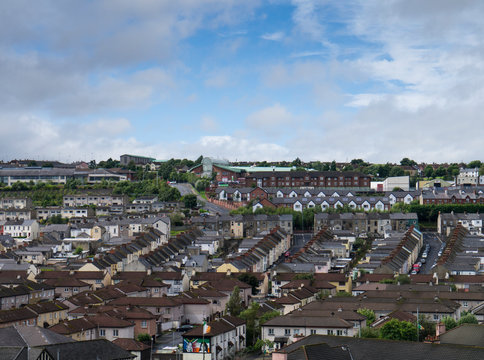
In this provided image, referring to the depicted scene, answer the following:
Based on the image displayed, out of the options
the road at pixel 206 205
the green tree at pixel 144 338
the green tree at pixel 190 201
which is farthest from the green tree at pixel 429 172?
the green tree at pixel 144 338

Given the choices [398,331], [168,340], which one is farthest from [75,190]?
[398,331]

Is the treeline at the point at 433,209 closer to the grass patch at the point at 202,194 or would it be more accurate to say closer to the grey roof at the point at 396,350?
the grass patch at the point at 202,194

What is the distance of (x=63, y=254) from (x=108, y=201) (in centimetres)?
2362

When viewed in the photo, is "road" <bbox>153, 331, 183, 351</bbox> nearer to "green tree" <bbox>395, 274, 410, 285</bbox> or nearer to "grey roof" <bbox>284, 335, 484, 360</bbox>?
"grey roof" <bbox>284, 335, 484, 360</bbox>

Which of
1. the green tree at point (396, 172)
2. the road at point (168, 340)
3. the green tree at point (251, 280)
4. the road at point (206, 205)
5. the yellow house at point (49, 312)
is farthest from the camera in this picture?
the green tree at point (396, 172)

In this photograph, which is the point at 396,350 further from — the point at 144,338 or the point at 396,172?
the point at 396,172

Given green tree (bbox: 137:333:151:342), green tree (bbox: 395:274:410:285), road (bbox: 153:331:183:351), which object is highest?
green tree (bbox: 395:274:410:285)

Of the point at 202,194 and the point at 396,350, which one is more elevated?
the point at 202,194

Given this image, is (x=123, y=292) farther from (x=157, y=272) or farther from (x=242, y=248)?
(x=242, y=248)

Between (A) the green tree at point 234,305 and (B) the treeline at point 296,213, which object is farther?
(B) the treeline at point 296,213

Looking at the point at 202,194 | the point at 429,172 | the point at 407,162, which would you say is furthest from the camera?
the point at 407,162

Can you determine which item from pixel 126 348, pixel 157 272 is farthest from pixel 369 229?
pixel 126 348

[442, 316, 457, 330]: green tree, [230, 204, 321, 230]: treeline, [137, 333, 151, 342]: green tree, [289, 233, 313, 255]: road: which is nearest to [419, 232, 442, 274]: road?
[289, 233, 313, 255]: road

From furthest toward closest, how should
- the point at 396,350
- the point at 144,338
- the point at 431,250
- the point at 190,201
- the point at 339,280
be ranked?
the point at 190,201 < the point at 431,250 < the point at 339,280 < the point at 144,338 < the point at 396,350
